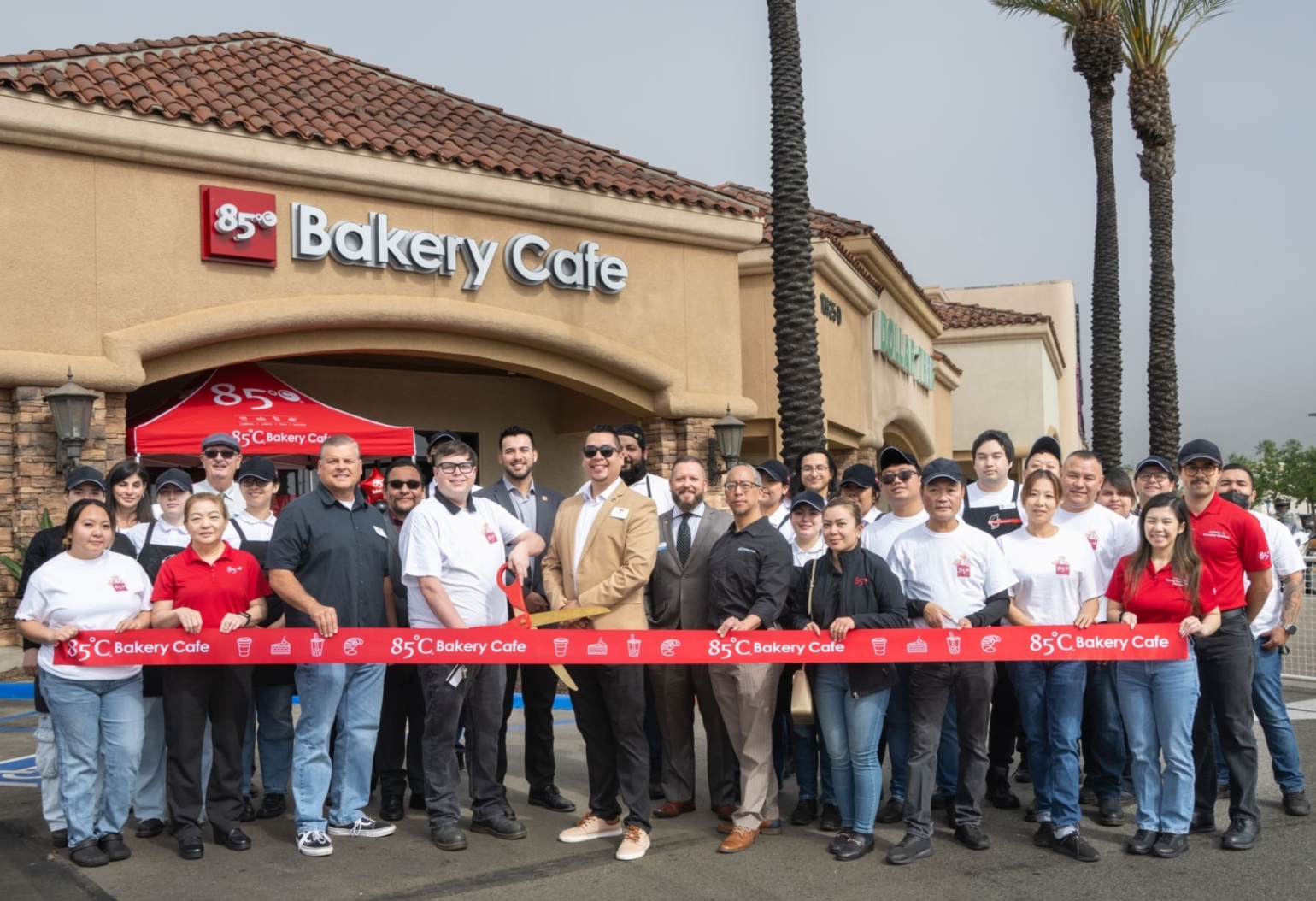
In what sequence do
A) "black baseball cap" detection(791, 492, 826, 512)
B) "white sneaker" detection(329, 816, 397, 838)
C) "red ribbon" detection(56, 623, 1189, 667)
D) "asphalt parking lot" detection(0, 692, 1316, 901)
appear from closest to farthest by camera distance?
"asphalt parking lot" detection(0, 692, 1316, 901) → "red ribbon" detection(56, 623, 1189, 667) → "white sneaker" detection(329, 816, 397, 838) → "black baseball cap" detection(791, 492, 826, 512)

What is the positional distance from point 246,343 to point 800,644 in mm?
9437

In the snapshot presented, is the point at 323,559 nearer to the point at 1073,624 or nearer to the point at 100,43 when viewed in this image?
the point at 1073,624

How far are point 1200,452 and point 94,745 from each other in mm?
6107

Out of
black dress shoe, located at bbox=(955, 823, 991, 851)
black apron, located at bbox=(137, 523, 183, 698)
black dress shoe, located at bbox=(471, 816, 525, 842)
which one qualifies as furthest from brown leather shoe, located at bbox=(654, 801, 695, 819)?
black apron, located at bbox=(137, 523, 183, 698)

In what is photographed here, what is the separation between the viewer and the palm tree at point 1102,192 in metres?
22.6

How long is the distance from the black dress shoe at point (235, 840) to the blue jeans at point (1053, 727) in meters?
4.21

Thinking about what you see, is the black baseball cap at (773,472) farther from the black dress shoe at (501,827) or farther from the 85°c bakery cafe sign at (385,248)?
the 85°c bakery cafe sign at (385,248)

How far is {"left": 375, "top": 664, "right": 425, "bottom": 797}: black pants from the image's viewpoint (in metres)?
7.20

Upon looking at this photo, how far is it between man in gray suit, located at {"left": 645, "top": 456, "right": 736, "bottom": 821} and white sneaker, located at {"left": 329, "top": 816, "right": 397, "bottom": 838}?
1577 mm

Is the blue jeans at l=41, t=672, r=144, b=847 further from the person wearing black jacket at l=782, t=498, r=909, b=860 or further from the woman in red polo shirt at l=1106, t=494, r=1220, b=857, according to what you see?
the woman in red polo shirt at l=1106, t=494, r=1220, b=857

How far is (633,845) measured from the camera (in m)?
6.32

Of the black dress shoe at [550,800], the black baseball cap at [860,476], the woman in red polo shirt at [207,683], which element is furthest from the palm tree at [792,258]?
the woman in red polo shirt at [207,683]

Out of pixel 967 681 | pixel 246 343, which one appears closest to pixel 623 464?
pixel 967 681

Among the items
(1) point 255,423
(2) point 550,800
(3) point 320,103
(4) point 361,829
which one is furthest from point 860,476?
(3) point 320,103
